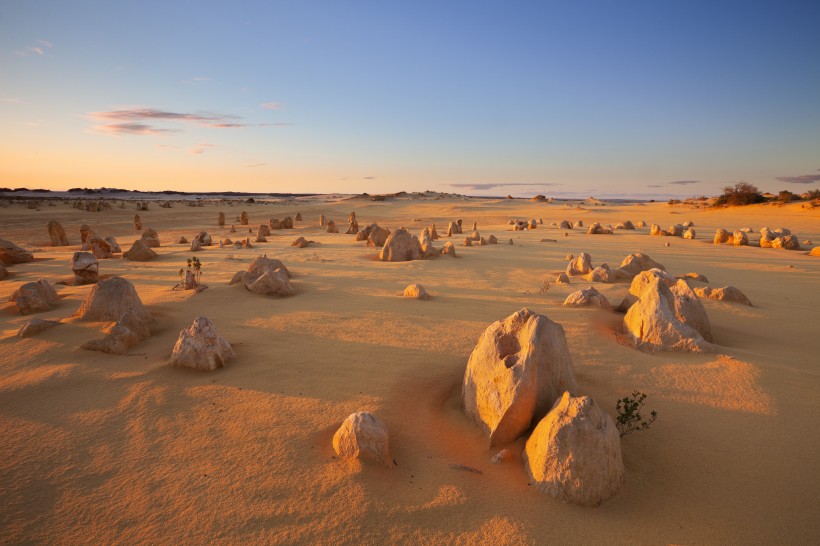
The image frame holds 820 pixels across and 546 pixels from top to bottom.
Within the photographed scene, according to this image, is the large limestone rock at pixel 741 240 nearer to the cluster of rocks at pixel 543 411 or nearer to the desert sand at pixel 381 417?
the desert sand at pixel 381 417

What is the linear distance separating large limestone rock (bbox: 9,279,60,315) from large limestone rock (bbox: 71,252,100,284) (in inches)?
83.9

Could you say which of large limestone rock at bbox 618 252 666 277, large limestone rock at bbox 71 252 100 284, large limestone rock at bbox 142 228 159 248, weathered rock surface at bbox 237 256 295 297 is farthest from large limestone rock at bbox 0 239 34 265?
large limestone rock at bbox 618 252 666 277

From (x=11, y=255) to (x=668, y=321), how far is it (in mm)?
17377

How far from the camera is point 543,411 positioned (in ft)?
13.2

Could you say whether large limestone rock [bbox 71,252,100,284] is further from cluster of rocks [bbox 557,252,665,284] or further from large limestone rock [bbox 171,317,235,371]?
cluster of rocks [bbox 557,252,665,284]

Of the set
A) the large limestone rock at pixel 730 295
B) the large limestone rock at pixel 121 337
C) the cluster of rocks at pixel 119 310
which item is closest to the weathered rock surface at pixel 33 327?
the cluster of rocks at pixel 119 310

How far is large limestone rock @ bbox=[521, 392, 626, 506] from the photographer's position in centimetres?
323

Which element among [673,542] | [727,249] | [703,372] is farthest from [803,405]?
[727,249]

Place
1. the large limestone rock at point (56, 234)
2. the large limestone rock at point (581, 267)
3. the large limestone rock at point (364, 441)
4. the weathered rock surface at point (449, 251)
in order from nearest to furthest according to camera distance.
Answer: the large limestone rock at point (364, 441) → the large limestone rock at point (581, 267) → the weathered rock surface at point (449, 251) → the large limestone rock at point (56, 234)

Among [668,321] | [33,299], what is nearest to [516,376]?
[668,321]

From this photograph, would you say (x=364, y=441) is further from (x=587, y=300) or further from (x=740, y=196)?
(x=740, y=196)

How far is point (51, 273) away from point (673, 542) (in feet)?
46.7

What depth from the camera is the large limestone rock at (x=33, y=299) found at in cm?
716

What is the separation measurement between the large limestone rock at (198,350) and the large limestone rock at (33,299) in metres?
3.98
